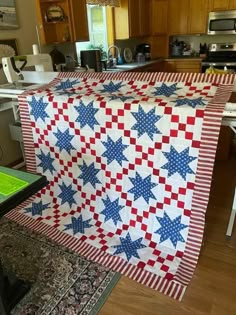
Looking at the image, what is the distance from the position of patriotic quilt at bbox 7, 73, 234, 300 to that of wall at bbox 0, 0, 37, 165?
893mm

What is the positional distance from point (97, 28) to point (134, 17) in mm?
624

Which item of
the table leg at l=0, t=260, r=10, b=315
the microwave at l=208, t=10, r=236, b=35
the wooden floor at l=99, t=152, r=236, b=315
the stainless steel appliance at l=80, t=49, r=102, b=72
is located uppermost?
the microwave at l=208, t=10, r=236, b=35

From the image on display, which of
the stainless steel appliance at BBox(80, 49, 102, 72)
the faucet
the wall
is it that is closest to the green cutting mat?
the wall

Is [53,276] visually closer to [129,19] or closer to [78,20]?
A: [78,20]

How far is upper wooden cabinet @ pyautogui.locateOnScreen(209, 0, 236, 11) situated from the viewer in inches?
172

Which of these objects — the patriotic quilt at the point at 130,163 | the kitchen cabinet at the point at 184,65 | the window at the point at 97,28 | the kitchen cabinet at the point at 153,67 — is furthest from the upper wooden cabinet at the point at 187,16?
the patriotic quilt at the point at 130,163

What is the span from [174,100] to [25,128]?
1.16 meters

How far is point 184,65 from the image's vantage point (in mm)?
4883

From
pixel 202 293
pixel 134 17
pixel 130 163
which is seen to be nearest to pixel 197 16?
pixel 134 17

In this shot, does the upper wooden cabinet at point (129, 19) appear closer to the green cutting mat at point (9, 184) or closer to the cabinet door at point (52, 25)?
the cabinet door at point (52, 25)

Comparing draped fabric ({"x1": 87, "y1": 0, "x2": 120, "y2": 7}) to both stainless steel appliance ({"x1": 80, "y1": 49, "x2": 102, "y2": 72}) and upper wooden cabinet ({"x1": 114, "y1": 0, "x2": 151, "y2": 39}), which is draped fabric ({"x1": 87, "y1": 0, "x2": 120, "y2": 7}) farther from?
stainless steel appliance ({"x1": 80, "y1": 49, "x2": 102, "y2": 72})

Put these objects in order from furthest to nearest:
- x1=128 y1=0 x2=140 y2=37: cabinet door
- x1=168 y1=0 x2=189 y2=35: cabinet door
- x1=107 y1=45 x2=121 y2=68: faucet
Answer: x1=168 y1=0 x2=189 y2=35: cabinet door, x1=128 y1=0 x2=140 y2=37: cabinet door, x1=107 y1=45 x2=121 y2=68: faucet

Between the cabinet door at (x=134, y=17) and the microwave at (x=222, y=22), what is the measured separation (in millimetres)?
1211

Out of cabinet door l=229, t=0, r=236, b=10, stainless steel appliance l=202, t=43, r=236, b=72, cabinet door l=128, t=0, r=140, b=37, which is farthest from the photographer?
stainless steel appliance l=202, t=43, r=236, b=72
